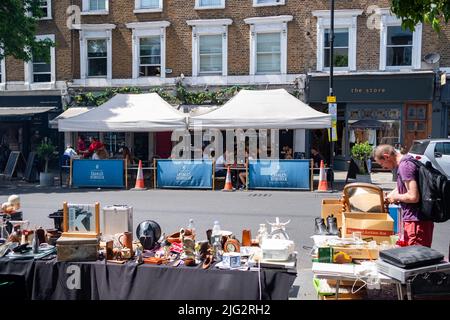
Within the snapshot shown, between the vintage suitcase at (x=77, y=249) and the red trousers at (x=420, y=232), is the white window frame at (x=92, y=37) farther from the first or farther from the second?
the red trousers at (x=420, y=232)

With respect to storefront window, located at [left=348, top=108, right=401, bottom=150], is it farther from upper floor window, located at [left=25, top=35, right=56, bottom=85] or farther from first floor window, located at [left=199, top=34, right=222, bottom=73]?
upper floor window, located at [left=25, top=35, right=56, bottom=85]

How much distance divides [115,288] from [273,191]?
414 inches

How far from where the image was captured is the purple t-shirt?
15.3ft

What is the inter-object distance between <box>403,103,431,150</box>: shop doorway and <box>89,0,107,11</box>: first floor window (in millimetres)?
14745

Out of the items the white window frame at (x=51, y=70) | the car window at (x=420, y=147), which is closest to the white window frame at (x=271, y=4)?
the car window at (x=420, y=147)

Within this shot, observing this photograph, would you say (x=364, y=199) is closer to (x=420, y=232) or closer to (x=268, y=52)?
(x=420, y=232)

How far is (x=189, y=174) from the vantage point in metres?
15.2

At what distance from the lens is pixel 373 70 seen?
19.9m

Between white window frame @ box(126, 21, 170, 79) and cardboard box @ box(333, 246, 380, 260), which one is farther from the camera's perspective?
white window frame @ box(126, 21, 170, 79)

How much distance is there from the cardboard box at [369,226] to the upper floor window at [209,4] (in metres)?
17.4

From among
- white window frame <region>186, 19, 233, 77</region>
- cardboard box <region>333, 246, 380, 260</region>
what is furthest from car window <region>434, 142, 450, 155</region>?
cardboard box <region>333, 246, 380, 260</region>

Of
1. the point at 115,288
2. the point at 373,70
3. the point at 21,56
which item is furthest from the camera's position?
the point at 373,70
